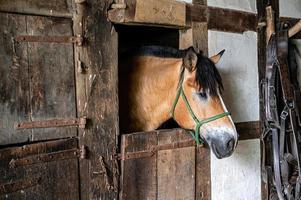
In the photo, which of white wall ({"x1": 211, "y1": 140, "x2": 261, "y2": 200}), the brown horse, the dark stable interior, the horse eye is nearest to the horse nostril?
the brown horse

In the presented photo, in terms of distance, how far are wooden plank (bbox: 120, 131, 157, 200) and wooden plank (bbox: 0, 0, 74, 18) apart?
71 centimetres

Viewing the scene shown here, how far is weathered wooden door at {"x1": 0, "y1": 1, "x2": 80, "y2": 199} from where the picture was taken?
1458 mm

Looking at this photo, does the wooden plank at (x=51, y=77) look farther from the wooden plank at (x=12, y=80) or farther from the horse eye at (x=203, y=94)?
the horse eye at (x=203, y=94)

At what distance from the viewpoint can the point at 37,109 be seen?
155cm

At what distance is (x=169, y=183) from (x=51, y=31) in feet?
3.63

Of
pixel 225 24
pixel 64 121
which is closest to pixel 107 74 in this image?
pixel 64 121

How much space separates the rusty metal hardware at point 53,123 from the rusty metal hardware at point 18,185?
24 cm

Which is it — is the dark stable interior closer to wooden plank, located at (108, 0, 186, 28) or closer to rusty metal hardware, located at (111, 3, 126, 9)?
wooden plank, located at (108, 0, 186, 28)

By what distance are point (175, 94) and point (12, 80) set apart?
0.90 m

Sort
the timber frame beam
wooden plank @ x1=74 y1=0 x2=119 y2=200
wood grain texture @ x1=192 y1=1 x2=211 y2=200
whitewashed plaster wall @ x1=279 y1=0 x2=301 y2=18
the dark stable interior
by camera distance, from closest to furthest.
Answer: wooden plank @ x1=74 y1=0 x2=119 y2=200 < the timber frame beam < wood grain texture @ x1=192 y1=1 x2=211 y2=200 < whitewashed plaster wall @ x1=279 y1=0 x2=301 y2=18 < the dark stable interior

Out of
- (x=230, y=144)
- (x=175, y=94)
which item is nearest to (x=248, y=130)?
(x=230, y=144)

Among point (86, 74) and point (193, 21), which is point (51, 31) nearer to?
point (86, 74)

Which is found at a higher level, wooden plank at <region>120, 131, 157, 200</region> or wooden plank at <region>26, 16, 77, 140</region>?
wooden plank at <region>26, 16, 77, 140</region>

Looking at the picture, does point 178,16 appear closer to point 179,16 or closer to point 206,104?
point 179,16
